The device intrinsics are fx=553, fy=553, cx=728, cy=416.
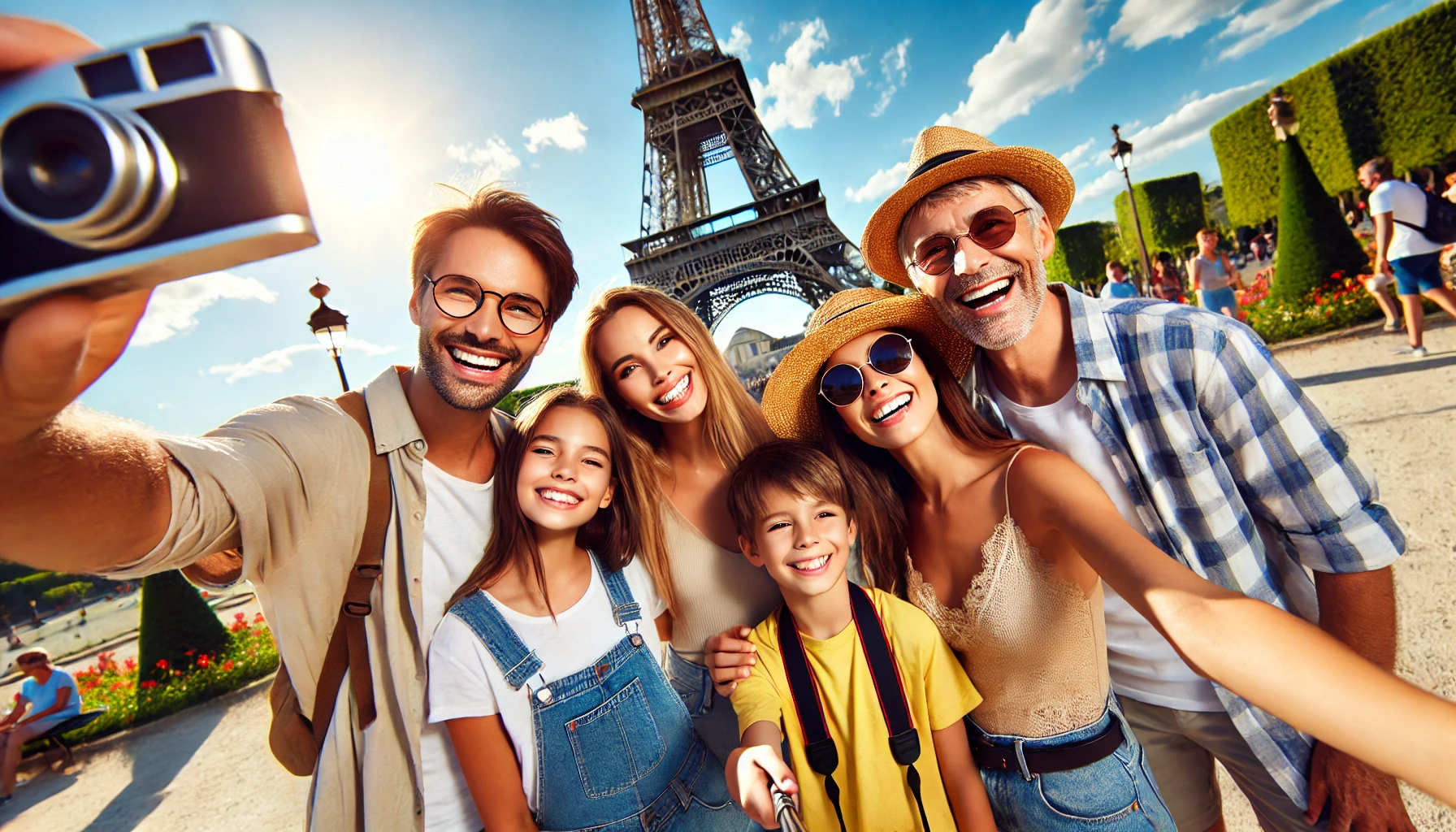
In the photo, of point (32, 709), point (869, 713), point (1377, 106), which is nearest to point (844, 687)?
point (869, 713)

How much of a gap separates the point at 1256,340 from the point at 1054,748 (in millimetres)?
1297

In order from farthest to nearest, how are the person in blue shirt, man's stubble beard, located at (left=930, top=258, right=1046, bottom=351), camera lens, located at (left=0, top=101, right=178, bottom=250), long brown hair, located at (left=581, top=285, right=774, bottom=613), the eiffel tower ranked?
the eiffel tower
the person in blue shirt
long brown hair, located at (left=581, top=285, right=774, bottom=613)
man's stubble beard, located at (left=930, top=258, right=1046, bottom=351)
camera lens, located at (left=0, top=101, right=178, bottom=250)

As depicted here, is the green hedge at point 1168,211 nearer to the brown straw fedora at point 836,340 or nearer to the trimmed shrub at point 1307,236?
the trimmed shrub at point 1307,236

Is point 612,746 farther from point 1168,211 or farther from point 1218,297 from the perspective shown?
point 1168,211

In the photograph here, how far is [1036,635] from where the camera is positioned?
5.29 feet

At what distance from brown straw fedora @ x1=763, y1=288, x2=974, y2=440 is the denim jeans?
50.2 inches

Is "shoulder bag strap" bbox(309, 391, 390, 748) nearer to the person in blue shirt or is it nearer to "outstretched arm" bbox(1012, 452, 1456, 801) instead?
"outstretched arm" bbox(1012, 452, 1456, 801)

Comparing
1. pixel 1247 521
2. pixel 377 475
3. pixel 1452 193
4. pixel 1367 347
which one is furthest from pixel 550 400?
pixel 1452 193

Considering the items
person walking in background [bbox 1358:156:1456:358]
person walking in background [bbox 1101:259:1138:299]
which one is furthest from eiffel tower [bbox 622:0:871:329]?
person walking in background [bbox 1358:156:1456:358]

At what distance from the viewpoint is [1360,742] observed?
2.68 ft

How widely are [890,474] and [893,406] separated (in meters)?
0.39

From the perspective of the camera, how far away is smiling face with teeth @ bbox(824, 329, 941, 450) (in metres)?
1.87

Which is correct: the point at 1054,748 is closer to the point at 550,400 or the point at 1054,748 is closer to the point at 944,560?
the point at 944,560

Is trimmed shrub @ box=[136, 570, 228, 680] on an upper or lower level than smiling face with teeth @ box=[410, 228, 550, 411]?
lower
